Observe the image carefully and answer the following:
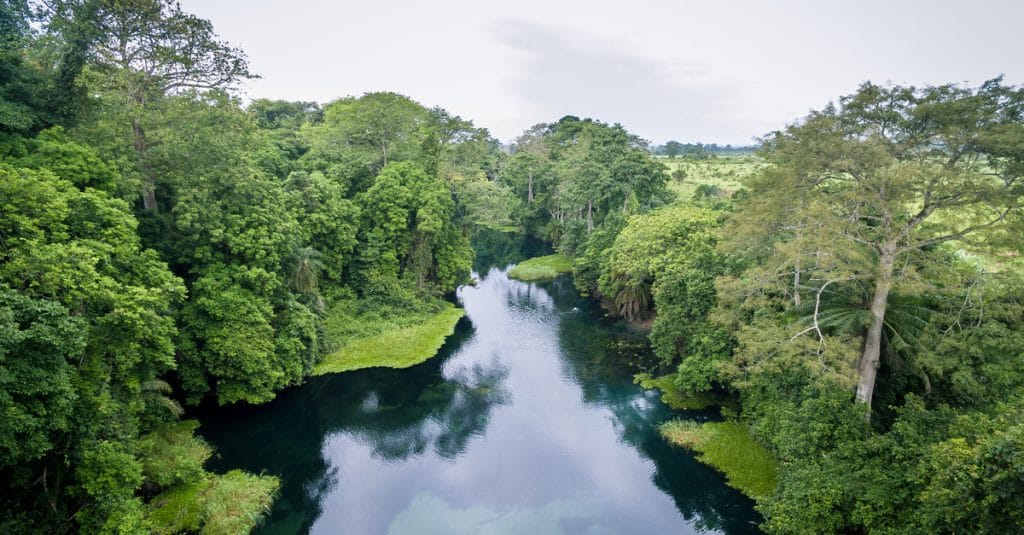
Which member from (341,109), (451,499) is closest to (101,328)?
(451,499)

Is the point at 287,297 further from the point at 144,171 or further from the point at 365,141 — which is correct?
the point at 365,141

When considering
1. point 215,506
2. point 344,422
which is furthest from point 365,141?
point 215,506

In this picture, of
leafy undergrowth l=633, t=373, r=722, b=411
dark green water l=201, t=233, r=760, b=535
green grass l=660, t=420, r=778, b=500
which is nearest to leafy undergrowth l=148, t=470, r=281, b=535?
dark green water l=201, t=233, r=760, b=535

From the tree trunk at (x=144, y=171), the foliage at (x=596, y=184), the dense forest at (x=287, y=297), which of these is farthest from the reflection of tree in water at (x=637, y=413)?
the tree trunk at (x=144, y=171)

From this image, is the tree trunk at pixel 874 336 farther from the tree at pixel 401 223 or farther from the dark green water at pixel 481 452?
the tree at pixel 401 223

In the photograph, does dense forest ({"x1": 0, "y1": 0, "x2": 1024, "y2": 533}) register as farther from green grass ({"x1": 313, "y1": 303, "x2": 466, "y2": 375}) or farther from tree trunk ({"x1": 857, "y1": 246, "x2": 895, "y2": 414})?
green grass ({"x1": 313, "y1": 303, "x2": 466, "y2": 375})
